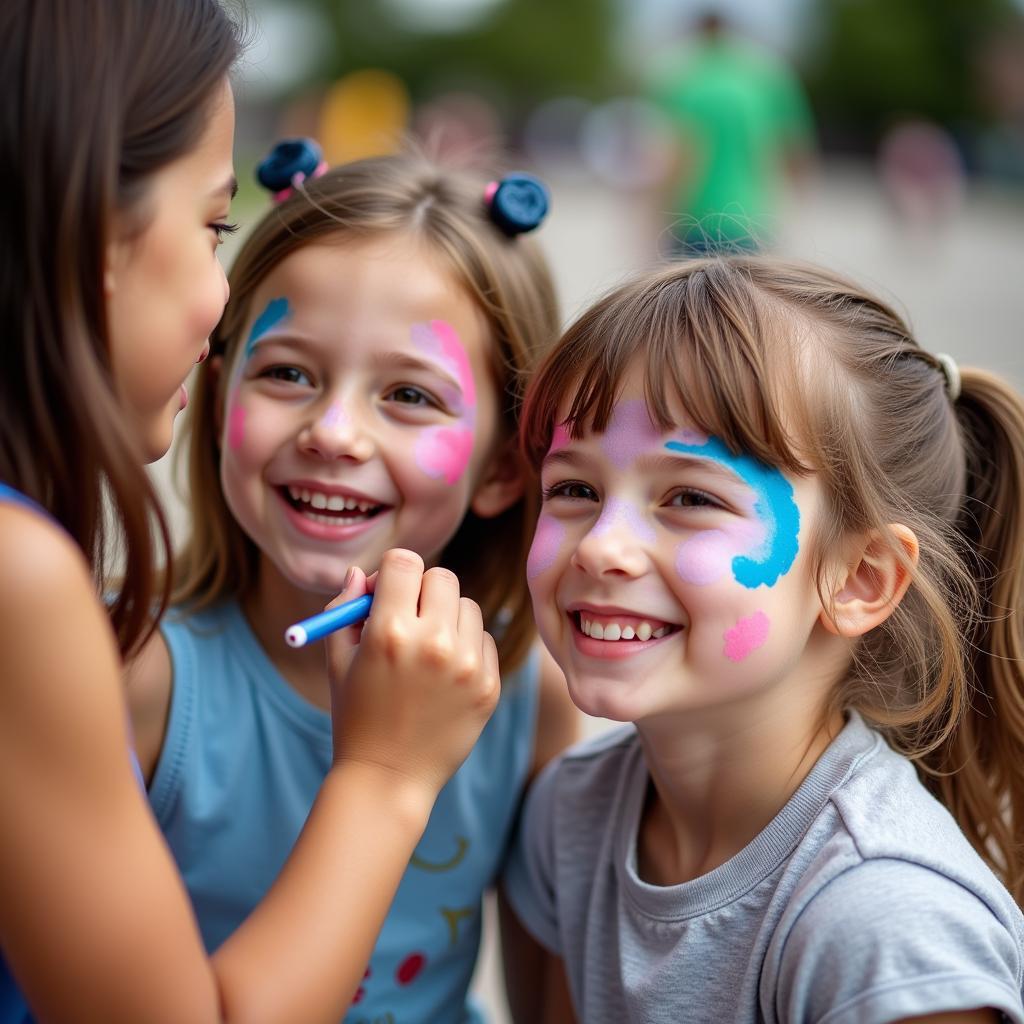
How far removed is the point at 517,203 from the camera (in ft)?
6.49

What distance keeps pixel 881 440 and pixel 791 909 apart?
0.58 m

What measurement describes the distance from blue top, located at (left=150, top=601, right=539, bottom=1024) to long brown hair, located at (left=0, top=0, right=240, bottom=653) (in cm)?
73

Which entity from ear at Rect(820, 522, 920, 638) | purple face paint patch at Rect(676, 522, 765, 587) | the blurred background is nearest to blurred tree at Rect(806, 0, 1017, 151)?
the blurred background

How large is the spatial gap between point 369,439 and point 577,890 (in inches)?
27.5

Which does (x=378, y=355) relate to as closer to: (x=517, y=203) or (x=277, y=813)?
(x=517, y=203)

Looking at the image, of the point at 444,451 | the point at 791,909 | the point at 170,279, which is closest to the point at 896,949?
the point at 791,909

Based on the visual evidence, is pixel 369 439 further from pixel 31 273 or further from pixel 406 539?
pixel 31 273

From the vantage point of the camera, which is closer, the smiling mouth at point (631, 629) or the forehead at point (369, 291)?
the smiling mouth at point (631, 629)

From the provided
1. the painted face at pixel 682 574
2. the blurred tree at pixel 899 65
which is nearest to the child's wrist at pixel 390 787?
the painted face at pixel 682 574

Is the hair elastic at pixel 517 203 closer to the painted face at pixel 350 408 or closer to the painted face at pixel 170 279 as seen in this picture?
the painted face at pixel 350 408

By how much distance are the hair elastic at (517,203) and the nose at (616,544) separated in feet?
2.17

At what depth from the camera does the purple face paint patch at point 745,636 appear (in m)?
1.47

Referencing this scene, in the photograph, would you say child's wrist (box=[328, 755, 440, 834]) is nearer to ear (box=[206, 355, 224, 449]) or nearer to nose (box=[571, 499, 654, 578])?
nose (box=[571, 499, 654, 578])

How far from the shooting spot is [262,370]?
184 centimetres
